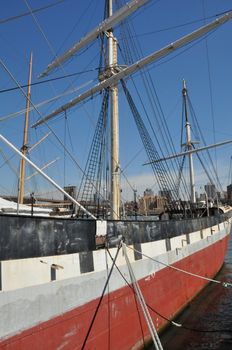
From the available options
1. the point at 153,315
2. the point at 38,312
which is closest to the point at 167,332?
the point at 153,315

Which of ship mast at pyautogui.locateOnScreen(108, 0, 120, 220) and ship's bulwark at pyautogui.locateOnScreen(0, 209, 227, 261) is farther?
ship mast at pyautogui.locateOnScreen(108, 0, 120, 220)

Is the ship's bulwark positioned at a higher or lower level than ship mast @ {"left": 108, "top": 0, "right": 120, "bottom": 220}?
lower

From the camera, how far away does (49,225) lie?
6777mm

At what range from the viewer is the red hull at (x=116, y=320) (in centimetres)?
611

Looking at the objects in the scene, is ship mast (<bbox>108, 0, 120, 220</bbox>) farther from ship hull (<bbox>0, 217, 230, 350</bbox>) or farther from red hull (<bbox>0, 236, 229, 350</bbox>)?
red hull (<bbox>0, 236, 229, 350</bbox>)

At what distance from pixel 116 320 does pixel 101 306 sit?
0.71 meters

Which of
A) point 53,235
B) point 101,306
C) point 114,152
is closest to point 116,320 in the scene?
point 101,306

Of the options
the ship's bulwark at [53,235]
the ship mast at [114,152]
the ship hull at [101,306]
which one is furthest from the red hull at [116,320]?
the ship mast at [114,152]

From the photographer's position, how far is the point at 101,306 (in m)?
7.72

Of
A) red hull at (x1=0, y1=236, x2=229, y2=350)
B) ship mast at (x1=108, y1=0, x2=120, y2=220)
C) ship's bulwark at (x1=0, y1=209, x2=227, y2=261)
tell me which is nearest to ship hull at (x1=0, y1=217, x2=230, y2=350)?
red hull at (x1=0, y1=236, x2=229, y2=350)

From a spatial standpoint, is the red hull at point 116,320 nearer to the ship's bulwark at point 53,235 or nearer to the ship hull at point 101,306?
the ship hull at point 101,306

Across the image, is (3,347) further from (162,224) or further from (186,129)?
(186,129)

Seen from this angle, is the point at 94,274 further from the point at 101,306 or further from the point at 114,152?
the point at 114,152

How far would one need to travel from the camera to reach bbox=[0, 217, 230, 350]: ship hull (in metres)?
5.88
